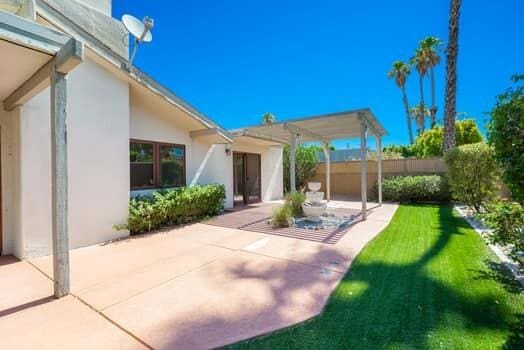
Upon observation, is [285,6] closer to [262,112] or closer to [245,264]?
[245,264]

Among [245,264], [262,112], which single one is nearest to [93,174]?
[245,264]

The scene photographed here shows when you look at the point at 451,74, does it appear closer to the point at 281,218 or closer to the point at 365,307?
the point at 281,218

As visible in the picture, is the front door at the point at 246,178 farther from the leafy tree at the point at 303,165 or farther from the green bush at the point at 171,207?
the leafy tree at the point at 303,165

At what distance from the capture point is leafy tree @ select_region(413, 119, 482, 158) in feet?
59.4

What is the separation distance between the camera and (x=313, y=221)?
316 inches

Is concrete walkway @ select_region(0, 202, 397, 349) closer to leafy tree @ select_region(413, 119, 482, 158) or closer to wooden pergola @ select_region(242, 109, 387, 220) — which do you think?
wooden pergola @ select_region(242, 109, 387, 220)

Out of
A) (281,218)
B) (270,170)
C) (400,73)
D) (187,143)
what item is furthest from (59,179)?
(400,73)

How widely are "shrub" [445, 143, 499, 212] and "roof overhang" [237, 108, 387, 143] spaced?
115 inches

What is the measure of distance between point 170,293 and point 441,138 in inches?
886

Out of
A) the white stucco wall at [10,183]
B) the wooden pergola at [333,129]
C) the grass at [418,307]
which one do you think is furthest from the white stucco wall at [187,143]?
the grass at [418,307]

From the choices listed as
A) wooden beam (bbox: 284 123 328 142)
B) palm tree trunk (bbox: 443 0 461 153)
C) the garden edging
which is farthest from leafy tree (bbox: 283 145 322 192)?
the garden edging

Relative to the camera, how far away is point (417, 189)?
12.0 metres

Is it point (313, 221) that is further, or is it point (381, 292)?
point (313, 221)

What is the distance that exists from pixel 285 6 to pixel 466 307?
10945mm
